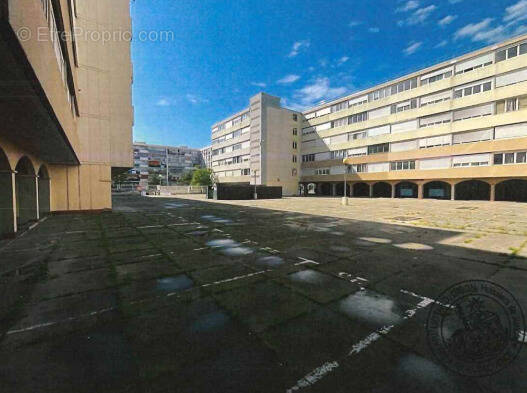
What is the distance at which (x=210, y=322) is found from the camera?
3.29 m

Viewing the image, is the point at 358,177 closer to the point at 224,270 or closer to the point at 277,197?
the point at 277,197

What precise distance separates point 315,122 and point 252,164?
15986 mm

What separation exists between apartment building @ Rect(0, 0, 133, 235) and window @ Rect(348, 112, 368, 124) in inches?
1401

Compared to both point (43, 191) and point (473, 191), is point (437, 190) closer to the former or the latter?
point (473, 191)

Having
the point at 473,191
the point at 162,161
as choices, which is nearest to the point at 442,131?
the point at 473,191

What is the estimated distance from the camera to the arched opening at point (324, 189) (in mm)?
51266

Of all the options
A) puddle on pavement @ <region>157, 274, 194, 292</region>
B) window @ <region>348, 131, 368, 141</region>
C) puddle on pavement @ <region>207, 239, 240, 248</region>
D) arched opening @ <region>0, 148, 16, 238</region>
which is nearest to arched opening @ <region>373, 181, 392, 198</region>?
window @ <region>348, 131, 368, 141</region>

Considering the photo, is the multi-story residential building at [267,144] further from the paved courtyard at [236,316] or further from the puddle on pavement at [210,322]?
the puddle on pavement at [210,322]

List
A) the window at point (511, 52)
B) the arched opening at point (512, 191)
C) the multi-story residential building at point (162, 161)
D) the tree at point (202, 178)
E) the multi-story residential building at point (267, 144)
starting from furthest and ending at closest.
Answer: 1. the multi-story residential building at point (162, 161)
2. the tree at point (202, 178)
3. the multi-story residential building at point (267, 144)
4. the arched opening at point (512, 191)
5. the window at point (511, 52)

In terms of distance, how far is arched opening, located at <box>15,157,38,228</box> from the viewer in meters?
12.1

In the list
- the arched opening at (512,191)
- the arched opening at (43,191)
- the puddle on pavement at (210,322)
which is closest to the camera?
the puddle on pavement at (210,322)

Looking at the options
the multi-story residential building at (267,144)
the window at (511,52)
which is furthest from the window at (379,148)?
the multi-story residential building at (267,144)
